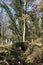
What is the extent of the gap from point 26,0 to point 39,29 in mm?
4063

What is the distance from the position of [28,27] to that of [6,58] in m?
10.8

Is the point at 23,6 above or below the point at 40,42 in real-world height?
above

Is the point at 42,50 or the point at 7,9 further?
the point at 7,9

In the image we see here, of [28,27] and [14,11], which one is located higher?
[14,11]

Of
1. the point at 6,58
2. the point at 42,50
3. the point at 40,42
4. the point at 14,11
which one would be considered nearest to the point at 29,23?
the point at 14,11

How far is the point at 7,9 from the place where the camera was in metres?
27.8

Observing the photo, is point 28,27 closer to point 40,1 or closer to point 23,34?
point 23,34

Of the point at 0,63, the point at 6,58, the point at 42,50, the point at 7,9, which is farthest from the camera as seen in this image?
the point at 7,9

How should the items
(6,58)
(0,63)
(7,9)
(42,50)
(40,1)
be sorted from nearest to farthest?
(0,63) < (6,58) < (42,50) < (40,1) < (7,9)

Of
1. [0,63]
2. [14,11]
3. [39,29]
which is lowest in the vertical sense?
[0,63]

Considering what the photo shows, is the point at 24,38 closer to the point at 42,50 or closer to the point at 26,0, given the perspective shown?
the point at 26,0

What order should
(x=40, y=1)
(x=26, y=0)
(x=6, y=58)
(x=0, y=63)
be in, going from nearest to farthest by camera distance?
(x=0, y=63) < (x=6, y=58) < (x=40, y=1) < (x=26, y=0)

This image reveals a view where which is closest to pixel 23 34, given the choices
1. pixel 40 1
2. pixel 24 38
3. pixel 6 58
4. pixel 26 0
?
pixel 24 38

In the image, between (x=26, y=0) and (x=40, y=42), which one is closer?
(x=40, y=42)
